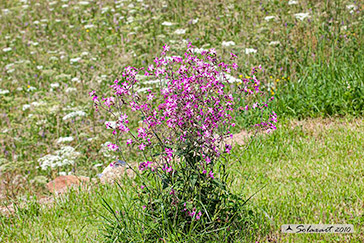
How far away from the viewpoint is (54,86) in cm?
827

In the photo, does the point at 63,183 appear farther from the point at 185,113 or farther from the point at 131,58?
the point at 131,58

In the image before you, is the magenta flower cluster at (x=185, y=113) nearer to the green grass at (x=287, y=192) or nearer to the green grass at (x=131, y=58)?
the green grass at (x=287, y=192)

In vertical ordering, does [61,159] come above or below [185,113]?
below

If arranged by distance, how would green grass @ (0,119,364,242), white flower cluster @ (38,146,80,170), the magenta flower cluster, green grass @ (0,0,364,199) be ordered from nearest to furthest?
1. the magenta flower cluster
2. green grass @ (0,119,364,242)
3. white flower cluster @ (38,146,80,170)
4. green grass @ (0,0,364,199)

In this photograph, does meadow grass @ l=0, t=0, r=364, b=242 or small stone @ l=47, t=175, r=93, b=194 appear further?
small stone @ l=47, t=175, r=93, b=194

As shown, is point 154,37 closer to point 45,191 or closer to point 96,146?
point 96,146

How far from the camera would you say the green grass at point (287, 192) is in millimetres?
3521

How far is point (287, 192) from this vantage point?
156 inches

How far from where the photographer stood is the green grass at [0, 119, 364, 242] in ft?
11.6

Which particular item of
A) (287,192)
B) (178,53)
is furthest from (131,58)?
(287,192)

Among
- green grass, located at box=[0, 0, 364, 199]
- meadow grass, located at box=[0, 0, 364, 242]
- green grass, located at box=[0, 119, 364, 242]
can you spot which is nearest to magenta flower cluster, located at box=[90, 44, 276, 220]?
green grass, located at box=[0, 119, 364, 242]

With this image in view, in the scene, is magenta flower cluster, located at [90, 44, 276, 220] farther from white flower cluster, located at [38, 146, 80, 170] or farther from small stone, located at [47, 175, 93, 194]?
white flower cluster, located at [38, 146, 80, 170]

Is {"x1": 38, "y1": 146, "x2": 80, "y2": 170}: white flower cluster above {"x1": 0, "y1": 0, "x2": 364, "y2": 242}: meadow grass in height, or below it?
below

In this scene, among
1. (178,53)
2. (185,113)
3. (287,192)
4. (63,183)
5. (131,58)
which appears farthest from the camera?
(131,58)
